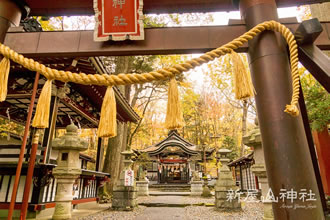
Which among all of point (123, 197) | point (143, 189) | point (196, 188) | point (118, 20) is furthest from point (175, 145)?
point (118, 20)

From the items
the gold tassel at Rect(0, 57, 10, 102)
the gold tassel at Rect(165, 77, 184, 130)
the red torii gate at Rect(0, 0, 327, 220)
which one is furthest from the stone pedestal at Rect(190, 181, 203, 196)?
the gold tassel at Rect(0, 57, 10, 102)

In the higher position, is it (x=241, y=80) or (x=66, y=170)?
(x=241, y=80)

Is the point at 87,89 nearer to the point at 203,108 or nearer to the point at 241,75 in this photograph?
the point at 241,75

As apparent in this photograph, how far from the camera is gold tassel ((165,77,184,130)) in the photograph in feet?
5.72

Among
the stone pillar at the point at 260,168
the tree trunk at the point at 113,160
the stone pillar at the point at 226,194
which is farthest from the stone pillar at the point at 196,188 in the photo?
the stone pillar at the point at 260,168

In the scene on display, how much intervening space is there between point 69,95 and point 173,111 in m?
5.96

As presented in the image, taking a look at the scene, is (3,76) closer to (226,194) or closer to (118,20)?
(118,20)

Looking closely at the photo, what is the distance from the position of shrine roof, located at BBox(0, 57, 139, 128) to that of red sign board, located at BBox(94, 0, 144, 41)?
2.93m

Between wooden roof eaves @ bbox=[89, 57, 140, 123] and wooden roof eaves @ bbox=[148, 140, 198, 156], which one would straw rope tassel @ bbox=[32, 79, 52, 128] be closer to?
A: wooden roof eaves @ bbox=[89, 57, 140, 123]

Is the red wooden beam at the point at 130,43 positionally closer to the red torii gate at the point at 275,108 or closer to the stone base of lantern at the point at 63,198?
the red torii gate at the point at 275,108

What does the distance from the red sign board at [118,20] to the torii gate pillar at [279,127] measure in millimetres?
1150

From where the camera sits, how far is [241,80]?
5.76 feet

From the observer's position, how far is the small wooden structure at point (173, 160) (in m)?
20.5

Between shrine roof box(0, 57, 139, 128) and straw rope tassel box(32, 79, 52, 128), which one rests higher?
shrine roof box(0, 57, 139, 128)
